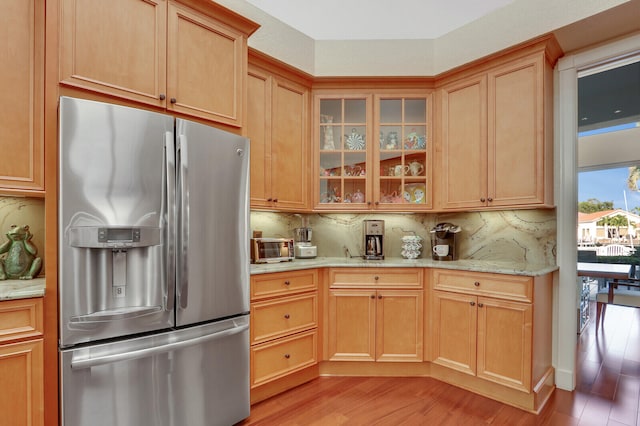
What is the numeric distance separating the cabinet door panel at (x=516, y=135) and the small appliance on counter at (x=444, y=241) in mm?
442

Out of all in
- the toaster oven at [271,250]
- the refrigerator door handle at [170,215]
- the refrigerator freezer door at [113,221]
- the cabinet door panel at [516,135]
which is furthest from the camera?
the toaster oven at [271,250]

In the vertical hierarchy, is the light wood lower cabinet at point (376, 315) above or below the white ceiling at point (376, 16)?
below

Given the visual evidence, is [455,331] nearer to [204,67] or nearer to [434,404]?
[434,404]

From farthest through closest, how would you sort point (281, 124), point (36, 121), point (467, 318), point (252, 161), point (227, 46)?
point (281, 124) → point (252, 161) → point (467, 318) → point (227, 46) → point (36, 121)

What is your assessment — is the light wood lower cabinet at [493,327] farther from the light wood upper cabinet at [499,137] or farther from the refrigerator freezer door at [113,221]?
the refrigerator freezer door at [113,221]

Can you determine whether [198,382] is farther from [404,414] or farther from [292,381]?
[404,414]

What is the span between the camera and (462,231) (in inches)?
125

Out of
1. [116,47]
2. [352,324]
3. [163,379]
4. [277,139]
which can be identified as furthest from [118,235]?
[352,324]

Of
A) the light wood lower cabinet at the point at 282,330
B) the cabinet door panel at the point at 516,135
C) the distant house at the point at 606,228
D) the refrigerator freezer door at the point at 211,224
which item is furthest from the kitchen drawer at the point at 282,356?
the distant house at the point at 606,228

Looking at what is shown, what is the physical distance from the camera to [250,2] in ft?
8.81

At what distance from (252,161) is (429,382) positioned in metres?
2.24

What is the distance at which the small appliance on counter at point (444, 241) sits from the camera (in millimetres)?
2943

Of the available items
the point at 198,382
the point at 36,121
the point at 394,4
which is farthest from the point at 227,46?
the point at 198,382

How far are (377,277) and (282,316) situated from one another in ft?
2.69
